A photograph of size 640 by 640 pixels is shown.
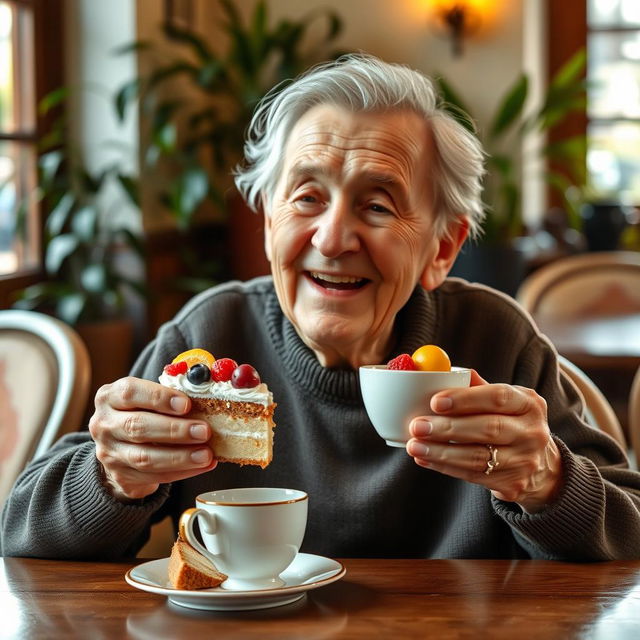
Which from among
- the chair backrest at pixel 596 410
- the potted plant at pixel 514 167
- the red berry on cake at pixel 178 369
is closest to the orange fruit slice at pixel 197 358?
the red berry on cake at pixel 178 369

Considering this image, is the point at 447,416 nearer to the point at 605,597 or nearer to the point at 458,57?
the point at 605,597

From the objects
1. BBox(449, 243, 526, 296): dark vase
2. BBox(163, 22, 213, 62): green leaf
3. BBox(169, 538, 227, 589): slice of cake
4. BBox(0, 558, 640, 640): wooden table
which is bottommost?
BBox(449, 243, 526, 296): dark vase

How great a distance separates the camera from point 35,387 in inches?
68.0

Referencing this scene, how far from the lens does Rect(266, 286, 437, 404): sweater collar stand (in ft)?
5.24

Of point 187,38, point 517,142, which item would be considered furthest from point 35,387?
point 517,142

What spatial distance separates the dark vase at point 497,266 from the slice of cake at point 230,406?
358 cm

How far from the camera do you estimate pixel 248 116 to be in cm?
525

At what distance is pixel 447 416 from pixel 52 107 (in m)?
3.60

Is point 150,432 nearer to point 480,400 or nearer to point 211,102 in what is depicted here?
point 480,400

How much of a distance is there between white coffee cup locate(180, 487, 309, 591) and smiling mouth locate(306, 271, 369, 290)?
425mm

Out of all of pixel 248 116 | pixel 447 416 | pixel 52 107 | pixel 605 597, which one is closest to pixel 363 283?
pixel 447 416

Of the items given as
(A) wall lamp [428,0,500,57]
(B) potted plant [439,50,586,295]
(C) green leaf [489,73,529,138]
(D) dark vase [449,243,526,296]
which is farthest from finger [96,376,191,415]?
(A) wall lamp [428,0,500,57]

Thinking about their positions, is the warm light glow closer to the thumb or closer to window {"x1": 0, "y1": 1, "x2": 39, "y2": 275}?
window {"x1": 0, "y1": 1, "x2": 39, "y2": 275}

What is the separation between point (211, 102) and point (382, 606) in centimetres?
513
